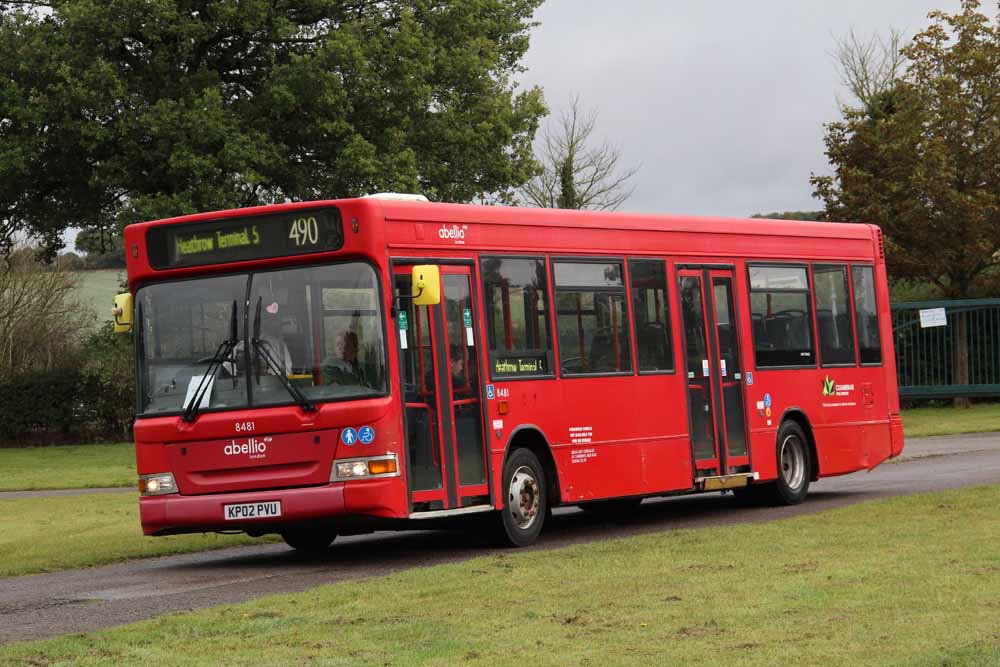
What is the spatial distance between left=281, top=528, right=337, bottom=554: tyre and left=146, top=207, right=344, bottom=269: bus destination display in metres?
2.90

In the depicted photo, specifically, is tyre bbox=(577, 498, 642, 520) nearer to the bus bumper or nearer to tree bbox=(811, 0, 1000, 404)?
the bus bumper

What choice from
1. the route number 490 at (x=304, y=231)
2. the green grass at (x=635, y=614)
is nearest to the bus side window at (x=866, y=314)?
the green grass at (x=635, y=614)

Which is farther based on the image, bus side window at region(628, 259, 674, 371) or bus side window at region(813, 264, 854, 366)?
bus side window at region(813, 264, 854, 366)

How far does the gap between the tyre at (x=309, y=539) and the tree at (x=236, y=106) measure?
66.1ft

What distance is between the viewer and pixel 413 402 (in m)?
14.7

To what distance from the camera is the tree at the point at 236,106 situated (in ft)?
121

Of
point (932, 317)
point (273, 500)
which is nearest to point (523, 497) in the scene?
point (273, 500)

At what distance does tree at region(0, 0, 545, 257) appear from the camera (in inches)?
1455

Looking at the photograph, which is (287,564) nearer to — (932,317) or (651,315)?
(651,315)

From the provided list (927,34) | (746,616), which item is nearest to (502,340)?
(746,616)

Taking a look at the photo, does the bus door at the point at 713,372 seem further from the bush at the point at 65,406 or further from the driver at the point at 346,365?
the bush at the point at 65,406

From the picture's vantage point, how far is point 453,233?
1545 centimetres

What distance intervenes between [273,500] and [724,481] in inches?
230

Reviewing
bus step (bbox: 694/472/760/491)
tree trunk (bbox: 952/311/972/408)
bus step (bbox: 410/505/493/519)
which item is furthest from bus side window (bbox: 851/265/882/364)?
tree trunk (bbox: 952/311/972/408)
